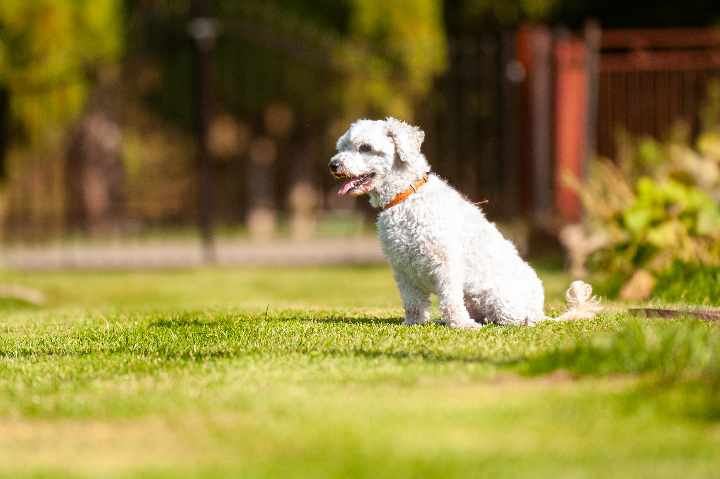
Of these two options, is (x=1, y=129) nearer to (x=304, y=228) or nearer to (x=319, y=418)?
(x=304, y=228)

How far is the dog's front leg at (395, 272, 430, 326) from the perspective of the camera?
21.4ft

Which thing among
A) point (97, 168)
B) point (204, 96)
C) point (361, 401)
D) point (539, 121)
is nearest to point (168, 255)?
point (204, 96)

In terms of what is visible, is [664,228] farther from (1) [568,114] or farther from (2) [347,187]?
(1) [568,114]

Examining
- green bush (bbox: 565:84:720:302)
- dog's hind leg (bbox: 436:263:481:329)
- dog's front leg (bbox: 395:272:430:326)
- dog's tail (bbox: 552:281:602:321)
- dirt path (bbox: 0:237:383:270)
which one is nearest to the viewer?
dog's hind leg (bbox: 436:263:481:329)

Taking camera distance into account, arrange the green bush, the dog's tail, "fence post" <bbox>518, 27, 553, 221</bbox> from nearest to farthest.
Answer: the dog's tail < the green bush < "fence post" <bbox>518, 27, 553, 221</bbox>

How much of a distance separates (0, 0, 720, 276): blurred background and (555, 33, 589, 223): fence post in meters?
0.03

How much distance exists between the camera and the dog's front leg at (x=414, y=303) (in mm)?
6523

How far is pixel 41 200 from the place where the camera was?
19516 mm

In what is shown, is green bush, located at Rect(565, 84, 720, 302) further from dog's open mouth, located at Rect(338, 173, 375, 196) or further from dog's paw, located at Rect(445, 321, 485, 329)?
dog's open mouth, located at Rect(338, 173, 375, 196)

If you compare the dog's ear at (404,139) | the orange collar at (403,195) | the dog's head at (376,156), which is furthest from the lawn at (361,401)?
the dog's ear at (404,139)

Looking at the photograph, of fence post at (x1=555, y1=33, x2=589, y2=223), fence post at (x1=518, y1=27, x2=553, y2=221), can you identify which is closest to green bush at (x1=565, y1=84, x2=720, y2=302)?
fence post at (x1=555, y1=33, x2=589, y2=223)

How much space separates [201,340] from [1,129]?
11681mm

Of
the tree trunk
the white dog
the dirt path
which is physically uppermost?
the white dog

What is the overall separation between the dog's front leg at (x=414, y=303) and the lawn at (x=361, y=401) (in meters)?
0.13
